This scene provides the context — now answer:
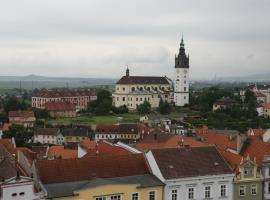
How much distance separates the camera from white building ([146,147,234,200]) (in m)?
33.0

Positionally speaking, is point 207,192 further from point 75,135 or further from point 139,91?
point 139,91

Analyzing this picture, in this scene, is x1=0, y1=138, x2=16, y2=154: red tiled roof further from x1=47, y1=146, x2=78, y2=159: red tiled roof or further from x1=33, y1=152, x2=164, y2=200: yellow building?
x1=33, y1=152, x2=164, y2=200: yellow building

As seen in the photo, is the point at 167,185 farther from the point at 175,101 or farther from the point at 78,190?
the point at 175,101

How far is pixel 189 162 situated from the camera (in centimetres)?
3462

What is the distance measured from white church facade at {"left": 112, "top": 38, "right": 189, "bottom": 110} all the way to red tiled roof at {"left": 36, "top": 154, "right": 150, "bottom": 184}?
406 ft

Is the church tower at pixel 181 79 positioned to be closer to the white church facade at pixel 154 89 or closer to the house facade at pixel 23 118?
the white church facade at pixel 154 89

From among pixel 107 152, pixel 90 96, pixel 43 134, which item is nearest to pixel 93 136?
pixel 43 134

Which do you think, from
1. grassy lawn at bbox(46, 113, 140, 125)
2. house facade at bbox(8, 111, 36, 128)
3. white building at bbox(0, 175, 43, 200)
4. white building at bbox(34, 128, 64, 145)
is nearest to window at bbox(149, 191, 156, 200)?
white building at bbox(0, 175, 43, 200)

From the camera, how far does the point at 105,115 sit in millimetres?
136500

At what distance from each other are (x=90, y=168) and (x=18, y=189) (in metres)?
5.57

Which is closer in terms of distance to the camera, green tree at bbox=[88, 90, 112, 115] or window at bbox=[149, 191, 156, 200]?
window at bbox=[149, 191, 156, 200]

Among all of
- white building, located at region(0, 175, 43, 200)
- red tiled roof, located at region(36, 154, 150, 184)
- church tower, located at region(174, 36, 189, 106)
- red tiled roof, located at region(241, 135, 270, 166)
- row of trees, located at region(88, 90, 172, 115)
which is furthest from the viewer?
church tower, located at region(174, 36, 189, 106)

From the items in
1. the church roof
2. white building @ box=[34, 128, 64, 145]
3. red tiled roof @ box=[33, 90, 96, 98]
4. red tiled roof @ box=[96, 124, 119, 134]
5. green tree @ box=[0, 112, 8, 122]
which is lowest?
white building @ box=[34, 128, 64, 145]

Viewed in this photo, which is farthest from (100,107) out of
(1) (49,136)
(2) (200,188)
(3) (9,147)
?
(2) (200,188)
